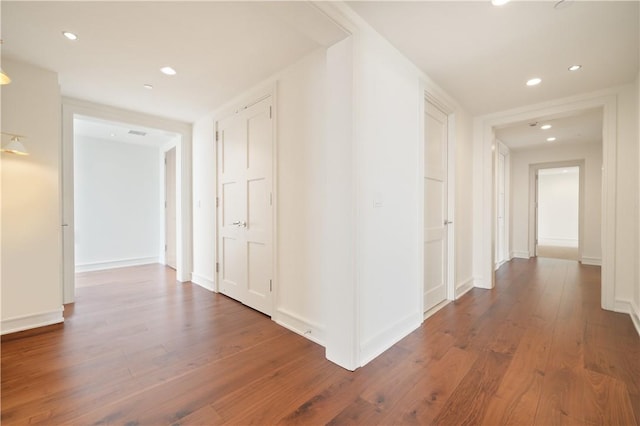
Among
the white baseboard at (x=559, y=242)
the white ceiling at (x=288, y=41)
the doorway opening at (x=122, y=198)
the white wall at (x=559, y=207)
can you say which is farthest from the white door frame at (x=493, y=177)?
the white baseboard at (x=559, y=242)

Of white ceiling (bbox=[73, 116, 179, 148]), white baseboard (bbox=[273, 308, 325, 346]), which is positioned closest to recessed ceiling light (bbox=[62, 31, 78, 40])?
white ceiling (bbox=[73, 116, 179, 148])

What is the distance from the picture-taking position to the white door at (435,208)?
298 cm

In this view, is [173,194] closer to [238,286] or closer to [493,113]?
[238,286]

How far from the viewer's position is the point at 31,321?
2586 millimetres

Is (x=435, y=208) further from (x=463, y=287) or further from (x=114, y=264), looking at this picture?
(x=114, y=264)

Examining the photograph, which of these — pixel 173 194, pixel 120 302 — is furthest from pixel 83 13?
pixel 173 194

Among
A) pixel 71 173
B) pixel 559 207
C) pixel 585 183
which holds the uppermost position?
pixel 585 183

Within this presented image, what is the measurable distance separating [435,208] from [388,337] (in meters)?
1.63

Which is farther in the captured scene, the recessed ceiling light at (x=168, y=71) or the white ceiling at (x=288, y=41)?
the recessed ceiling light at (x=168, y=71)

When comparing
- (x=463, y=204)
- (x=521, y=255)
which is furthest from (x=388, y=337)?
(x=521, y=255)

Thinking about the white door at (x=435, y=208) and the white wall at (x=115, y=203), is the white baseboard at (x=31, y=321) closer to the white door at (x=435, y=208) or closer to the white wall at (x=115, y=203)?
the white wall at (x=115, y=203)

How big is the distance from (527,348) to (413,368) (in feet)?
3.48

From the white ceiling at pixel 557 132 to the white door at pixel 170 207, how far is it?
19.4ft

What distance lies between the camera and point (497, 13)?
1.89m
